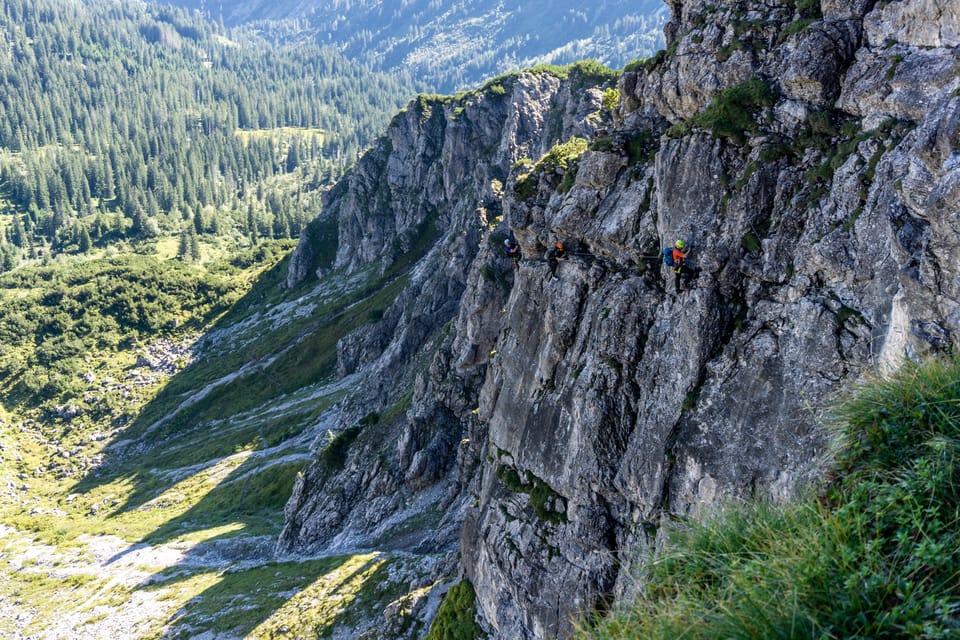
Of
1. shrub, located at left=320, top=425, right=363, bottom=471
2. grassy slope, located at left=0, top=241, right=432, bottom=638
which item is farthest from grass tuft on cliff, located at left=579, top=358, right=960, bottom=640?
shrub, located at left=320, top=425, right=363, bottom=471

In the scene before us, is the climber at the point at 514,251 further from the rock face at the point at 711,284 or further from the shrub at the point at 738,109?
the shrub at the point at 738,109

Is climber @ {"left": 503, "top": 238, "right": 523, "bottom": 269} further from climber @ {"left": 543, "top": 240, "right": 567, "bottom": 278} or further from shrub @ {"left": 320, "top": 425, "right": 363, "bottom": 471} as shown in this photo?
shrub @ {"left": 320, "top": 425, "right": 363, "bottom": 471}

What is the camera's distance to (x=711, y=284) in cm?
2558

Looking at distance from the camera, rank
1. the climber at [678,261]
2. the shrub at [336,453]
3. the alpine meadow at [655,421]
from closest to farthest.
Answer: the alpine meadow at [655,421] → the climber at [678,261] → the shrub at [336,453]

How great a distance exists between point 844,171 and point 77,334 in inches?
7462

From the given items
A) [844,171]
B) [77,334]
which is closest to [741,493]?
[844,171]

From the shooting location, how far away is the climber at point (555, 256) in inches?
1385

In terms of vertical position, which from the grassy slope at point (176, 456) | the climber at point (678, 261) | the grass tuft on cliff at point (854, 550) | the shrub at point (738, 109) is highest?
the shrub at point (738, 109)

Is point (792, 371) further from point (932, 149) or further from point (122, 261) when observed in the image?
point (122, 261)

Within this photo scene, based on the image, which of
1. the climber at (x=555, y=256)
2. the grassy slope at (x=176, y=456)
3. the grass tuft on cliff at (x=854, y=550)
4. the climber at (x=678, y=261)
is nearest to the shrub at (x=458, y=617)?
the grassy slope at (x=176, y=456)

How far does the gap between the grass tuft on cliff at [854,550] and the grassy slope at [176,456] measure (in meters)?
49.9

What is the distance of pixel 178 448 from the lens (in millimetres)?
120188

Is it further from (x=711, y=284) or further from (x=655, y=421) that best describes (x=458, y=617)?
(x=711, y=284)

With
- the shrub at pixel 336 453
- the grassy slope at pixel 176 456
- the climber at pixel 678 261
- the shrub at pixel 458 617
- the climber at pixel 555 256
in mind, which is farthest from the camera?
the shrub at pixel 336 453
